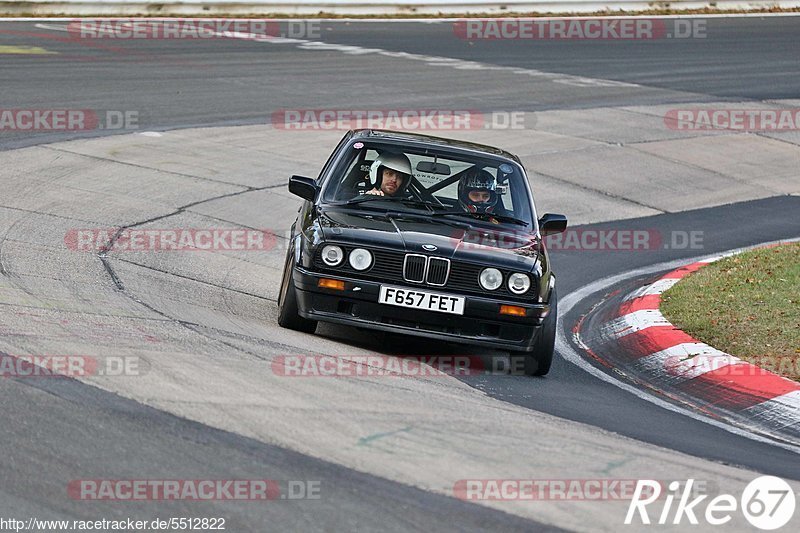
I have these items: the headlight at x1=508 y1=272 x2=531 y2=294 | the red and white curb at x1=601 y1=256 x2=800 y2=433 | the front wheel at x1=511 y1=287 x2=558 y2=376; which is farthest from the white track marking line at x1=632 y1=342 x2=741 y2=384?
the headlight at x1=508 y1=272 x2=531 y2=294

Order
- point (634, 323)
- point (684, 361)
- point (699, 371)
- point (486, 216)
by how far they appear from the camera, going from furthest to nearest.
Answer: point (634, 323), point (486, 216), point (684, 361), point (699, 371)

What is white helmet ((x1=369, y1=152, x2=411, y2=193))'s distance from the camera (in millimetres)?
8766

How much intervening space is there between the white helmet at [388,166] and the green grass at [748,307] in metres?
2.49

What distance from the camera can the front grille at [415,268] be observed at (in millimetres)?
7688

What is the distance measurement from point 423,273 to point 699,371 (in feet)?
6.87

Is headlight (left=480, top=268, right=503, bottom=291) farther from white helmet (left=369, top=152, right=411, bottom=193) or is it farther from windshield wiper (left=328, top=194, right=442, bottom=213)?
white helmet (left=369, top=152, right=411, bottom=193)

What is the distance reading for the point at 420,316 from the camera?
25.1ft

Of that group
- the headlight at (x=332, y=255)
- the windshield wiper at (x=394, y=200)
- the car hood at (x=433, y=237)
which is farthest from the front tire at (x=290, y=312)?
the windshield wiper at (x=394, y=200)

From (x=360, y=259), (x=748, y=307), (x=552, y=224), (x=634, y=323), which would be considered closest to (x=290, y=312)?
(x=360, y=259)

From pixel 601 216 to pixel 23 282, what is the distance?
782 centimetres

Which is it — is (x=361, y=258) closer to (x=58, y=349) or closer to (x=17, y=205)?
(x=58, y=349)

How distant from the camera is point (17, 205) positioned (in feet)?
37.1

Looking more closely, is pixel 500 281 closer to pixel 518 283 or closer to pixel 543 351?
pixel 518 283

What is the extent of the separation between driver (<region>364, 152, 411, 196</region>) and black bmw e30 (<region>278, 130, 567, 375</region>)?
0.06ft
